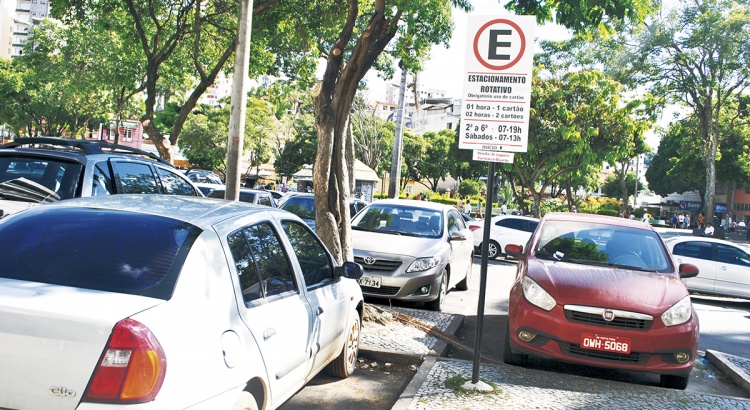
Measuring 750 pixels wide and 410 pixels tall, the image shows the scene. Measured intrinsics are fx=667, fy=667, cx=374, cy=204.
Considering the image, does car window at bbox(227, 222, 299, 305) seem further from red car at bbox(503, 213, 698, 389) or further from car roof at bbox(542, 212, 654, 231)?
car roof at bbox(542, 212, 654, 231)

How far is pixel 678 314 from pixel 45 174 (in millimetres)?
6171

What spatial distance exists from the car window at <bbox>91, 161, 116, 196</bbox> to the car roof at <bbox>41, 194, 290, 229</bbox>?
2.74 m

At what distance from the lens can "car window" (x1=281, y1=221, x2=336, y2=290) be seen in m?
4.72

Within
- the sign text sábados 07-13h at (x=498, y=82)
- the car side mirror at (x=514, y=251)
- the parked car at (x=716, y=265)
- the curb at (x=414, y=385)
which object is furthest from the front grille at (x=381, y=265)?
the parked car at (x=716, y=265)

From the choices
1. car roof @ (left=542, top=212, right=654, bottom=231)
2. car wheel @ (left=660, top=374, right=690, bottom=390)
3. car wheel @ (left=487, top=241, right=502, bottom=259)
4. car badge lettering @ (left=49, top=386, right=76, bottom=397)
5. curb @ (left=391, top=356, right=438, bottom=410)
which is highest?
car roof @ (left=542, top=212, right=654, bottom=231)

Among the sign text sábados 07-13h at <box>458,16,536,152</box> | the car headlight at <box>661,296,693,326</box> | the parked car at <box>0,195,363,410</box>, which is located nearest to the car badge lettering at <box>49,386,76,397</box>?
the parked car at <box>0,195,363,410</box>

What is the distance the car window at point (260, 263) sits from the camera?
3.66 metres

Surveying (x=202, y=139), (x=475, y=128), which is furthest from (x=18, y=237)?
(x=202, y=139)

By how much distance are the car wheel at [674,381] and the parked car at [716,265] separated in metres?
9.46

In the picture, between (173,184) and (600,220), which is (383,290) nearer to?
(600,220)

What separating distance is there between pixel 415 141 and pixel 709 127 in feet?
99.2

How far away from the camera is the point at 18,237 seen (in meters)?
3.46

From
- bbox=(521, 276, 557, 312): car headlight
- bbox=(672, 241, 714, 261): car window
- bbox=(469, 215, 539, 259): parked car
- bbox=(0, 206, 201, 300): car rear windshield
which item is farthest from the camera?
bbox=(469, 215, 539, 259): parked car

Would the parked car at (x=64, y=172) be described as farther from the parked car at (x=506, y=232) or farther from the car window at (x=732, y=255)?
the parked car at (x=506, y=232)
